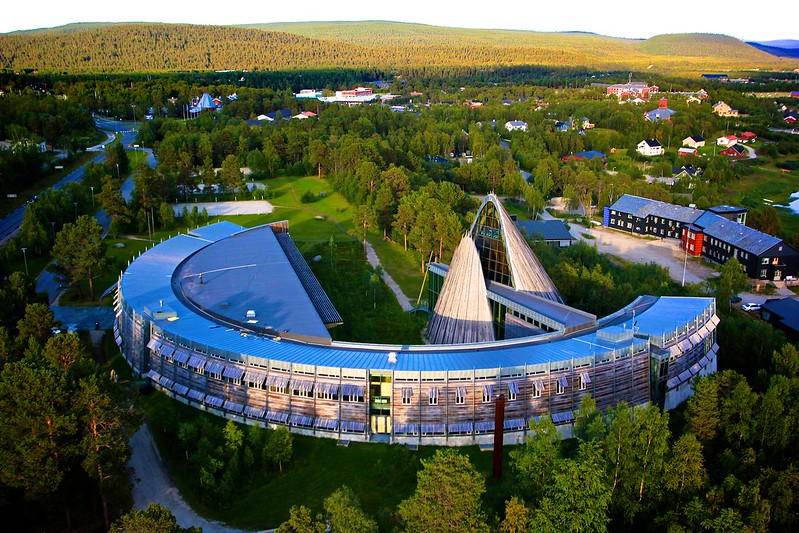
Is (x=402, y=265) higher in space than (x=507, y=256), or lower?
lower

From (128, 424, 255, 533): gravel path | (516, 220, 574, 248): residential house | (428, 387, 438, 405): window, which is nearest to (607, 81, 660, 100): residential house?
(516, 220, 574, 248): residential house

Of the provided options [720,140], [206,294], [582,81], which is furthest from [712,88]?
[206,294]

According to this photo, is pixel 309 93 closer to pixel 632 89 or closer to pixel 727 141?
pixel 632 89

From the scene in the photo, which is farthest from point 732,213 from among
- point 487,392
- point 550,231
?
point 487,392

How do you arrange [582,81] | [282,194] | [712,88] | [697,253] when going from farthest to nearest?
[582,81] → [712,88] → [282,194] → [697,253]

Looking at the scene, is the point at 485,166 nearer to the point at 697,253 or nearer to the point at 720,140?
the point at 697,253

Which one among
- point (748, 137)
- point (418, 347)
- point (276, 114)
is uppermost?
point (276, 114)
